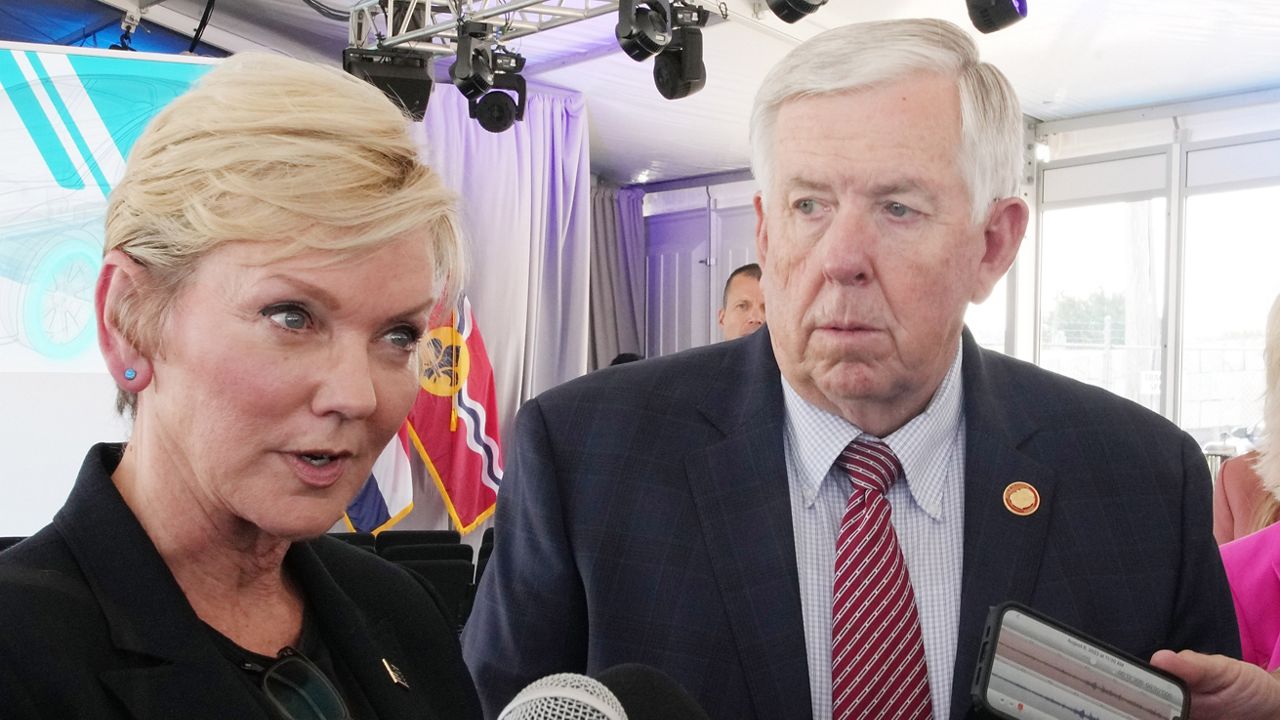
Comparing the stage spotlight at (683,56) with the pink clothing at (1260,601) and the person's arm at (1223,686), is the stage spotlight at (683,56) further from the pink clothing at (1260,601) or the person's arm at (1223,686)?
the person's arm at (1223,686)

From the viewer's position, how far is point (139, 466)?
3.45 feet

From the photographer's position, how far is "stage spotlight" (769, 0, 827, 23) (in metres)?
4.80

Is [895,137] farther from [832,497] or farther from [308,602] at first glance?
[308,602]

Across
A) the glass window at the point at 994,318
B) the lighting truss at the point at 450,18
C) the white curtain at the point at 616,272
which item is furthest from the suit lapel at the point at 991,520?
the white curtain at the point at 616,272

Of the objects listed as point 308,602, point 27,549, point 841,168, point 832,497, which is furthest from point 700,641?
point 27,549

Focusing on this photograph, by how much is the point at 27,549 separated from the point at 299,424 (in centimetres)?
25

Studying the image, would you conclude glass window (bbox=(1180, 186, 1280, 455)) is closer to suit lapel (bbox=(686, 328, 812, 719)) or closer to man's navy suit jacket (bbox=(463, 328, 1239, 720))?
man's navy suit jacket (bbox=(463, 328, 1239, 720))

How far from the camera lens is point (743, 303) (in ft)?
17.2

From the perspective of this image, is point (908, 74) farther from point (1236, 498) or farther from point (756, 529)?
point (1236, 498)

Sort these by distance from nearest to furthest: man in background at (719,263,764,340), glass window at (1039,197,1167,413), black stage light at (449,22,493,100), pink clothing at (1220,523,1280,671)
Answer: pink clothing at (1220,523,1280,671) < man in background at (719,263,764,340) < black stage light at (449,22,493,100) < glass window at (1039,197,1167,413)

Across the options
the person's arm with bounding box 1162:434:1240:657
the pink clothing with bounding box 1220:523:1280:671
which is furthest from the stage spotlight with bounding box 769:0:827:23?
the person's arm with bounding box 1162:434:1240:657

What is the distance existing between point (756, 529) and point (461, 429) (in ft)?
18.1

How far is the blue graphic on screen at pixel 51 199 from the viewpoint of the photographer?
171 inches

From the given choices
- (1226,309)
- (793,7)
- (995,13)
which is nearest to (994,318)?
(1226,309)
